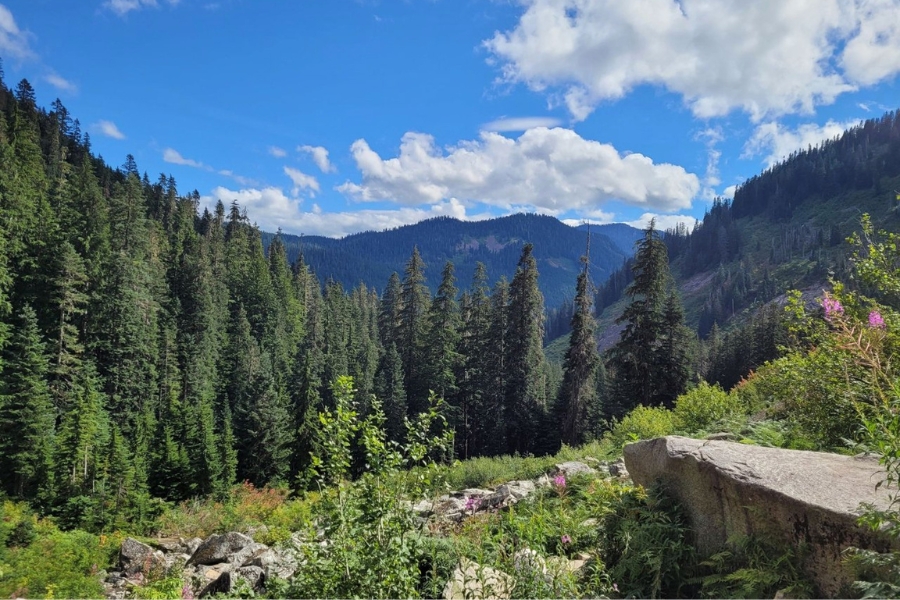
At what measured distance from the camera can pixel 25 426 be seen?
25.7m

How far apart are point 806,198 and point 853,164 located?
668 inches

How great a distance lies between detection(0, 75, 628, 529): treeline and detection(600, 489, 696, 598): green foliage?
13.8 m

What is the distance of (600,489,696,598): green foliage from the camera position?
4.70 m

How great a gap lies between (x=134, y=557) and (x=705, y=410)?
55.0 ft

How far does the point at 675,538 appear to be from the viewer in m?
5.02

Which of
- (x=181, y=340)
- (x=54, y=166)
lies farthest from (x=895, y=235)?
(x=54, y=166)

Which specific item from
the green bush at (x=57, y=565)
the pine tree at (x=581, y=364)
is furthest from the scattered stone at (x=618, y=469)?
the pine tree at (x=581, y=364)

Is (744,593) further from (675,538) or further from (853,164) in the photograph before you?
(853,164)

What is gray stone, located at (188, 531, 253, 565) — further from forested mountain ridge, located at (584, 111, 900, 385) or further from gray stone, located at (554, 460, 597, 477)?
forested mountain ridge, located at (584, 111, 900, 385)

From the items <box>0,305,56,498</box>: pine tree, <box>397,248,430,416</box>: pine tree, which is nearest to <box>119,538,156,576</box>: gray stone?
<box>0,305,56,498</box>: pine tree

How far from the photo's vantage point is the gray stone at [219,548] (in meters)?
10.9

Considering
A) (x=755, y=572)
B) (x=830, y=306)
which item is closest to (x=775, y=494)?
(x=755, y=572)

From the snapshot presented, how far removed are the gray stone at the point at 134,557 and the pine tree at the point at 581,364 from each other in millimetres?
22212

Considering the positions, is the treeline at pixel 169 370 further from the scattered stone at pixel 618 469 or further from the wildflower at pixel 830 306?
the wildflower at pixel 830 306
